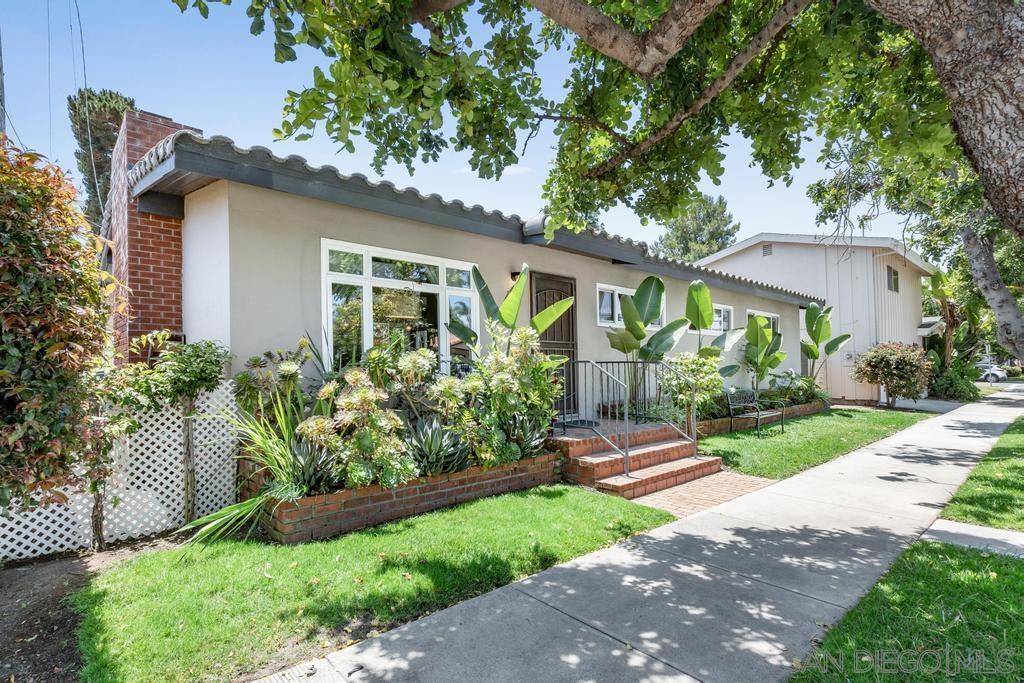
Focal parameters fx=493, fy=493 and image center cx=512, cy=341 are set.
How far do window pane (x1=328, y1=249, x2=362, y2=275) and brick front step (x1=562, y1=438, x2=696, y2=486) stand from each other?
4011mm

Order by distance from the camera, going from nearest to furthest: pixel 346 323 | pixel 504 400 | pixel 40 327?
1. pixel 40 327
2. pixel 504 400
3. pixel 346 323

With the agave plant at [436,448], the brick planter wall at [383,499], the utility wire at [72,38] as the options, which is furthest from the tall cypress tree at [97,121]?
the brick planter wall at [383,499]

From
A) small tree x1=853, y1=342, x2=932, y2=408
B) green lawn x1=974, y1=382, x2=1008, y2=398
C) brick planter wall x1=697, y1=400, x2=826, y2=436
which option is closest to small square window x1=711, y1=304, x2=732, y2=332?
brick planter wall x1=697, y1=400, x2=826, y2=436

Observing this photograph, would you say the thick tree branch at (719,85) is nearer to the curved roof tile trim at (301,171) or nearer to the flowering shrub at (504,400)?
the curved roof tile trim at (301,171)

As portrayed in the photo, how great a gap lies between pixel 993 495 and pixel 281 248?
9.32 metres

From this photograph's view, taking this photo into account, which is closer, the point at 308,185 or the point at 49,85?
the point at 308,185

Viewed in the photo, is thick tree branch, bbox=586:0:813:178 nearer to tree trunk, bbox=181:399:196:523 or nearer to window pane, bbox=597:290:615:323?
window pane, bbox=597:290:615:323

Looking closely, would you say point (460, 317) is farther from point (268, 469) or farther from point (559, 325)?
point (268, 469)

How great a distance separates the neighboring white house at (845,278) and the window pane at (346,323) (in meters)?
16.9

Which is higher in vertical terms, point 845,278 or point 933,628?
point 845,278

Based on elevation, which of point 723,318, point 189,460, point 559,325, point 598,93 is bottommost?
point 189,460

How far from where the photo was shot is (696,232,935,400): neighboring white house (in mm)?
18109

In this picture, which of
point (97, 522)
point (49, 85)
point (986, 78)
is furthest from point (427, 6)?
point (49, 85)

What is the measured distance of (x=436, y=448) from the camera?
19.0ft
